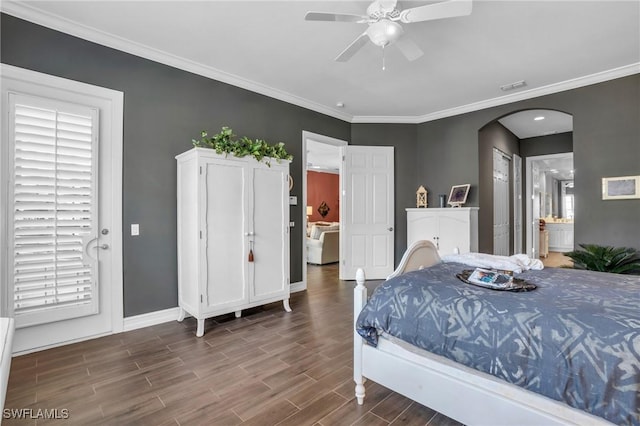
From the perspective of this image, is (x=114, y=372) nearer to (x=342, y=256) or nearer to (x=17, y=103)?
(x=17, y=103)

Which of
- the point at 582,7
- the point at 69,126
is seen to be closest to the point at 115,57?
the point at 69,126

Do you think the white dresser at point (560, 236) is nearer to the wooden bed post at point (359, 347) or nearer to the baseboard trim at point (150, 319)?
the wooden bed post at point (359, 347)

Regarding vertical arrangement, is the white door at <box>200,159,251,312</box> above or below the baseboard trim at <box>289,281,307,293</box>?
above

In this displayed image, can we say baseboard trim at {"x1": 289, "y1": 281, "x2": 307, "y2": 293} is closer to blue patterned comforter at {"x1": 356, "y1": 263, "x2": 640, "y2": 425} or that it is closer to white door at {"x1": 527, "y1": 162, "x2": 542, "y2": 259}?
blue patterned comforter at {"x1": 356, "y1": 263, "x2": 640, "y2": 425}

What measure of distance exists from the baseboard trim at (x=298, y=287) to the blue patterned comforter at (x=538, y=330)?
2674mm

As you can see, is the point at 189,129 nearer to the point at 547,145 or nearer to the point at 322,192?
the point at 547,145

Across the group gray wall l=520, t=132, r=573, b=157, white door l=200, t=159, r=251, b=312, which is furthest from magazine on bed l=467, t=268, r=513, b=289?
gray wall l=520, t=132, r=573, b=157

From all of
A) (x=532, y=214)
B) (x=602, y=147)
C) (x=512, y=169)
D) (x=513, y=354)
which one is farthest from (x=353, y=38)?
(x=532, y=214)

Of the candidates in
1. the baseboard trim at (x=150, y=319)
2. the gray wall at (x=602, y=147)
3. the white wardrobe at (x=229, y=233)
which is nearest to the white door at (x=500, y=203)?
the gray wall at (x=602, y=147)

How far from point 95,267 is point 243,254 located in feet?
4.33

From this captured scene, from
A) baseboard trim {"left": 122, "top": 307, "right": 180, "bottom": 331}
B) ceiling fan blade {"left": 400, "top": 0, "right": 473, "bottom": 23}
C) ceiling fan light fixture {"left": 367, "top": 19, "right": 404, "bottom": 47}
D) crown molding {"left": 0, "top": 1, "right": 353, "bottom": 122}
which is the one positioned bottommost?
baseboard trim {"left": 122, "top": 307, "right": 180, "bottom": 331}

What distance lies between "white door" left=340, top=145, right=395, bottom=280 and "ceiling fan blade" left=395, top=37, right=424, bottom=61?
2.71 m

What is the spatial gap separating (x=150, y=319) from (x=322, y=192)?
8.13m

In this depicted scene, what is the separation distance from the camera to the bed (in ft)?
3.98
